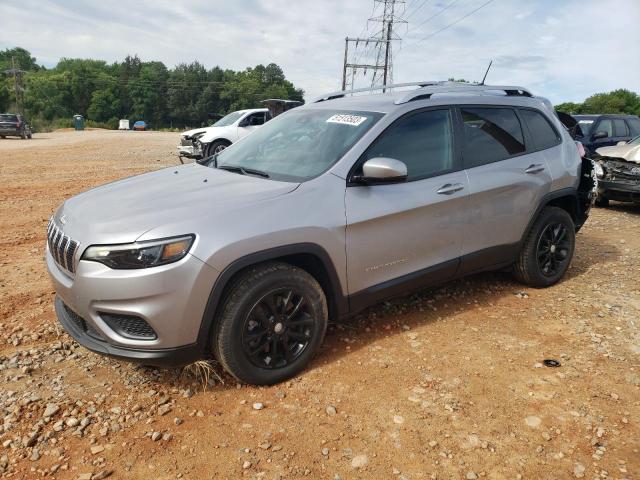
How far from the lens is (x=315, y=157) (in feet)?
11.1

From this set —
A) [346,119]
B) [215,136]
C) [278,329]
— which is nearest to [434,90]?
[346,119]

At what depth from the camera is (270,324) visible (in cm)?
294

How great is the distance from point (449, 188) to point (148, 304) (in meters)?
2.28

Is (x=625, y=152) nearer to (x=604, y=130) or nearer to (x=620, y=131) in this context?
(x=604, y=130)

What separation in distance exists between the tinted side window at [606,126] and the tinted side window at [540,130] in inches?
329

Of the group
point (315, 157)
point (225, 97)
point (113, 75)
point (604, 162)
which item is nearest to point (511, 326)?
point (315, 157)

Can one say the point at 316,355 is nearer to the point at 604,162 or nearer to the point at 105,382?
the point at 105,382

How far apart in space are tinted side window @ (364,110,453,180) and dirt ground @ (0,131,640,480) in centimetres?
126

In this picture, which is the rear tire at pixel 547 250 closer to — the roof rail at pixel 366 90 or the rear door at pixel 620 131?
the roof rail at pixel 366 90

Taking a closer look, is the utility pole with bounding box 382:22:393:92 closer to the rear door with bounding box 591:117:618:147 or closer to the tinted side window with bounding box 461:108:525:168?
the rear door with bounding box 591:117:618:147

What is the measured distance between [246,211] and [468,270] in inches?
81.1

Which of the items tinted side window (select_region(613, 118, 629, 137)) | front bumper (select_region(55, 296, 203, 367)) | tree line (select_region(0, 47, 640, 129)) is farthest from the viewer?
tree line (select_region(0, 47, 640, 129))

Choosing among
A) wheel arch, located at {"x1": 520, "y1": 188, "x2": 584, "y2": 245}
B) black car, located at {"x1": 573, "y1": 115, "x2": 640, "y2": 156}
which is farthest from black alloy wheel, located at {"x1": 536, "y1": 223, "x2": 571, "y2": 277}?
black car, located at {"x1": 573, "y1": 115, "x2": 640, "y2": 156}

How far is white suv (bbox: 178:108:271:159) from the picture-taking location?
44.5 ft
